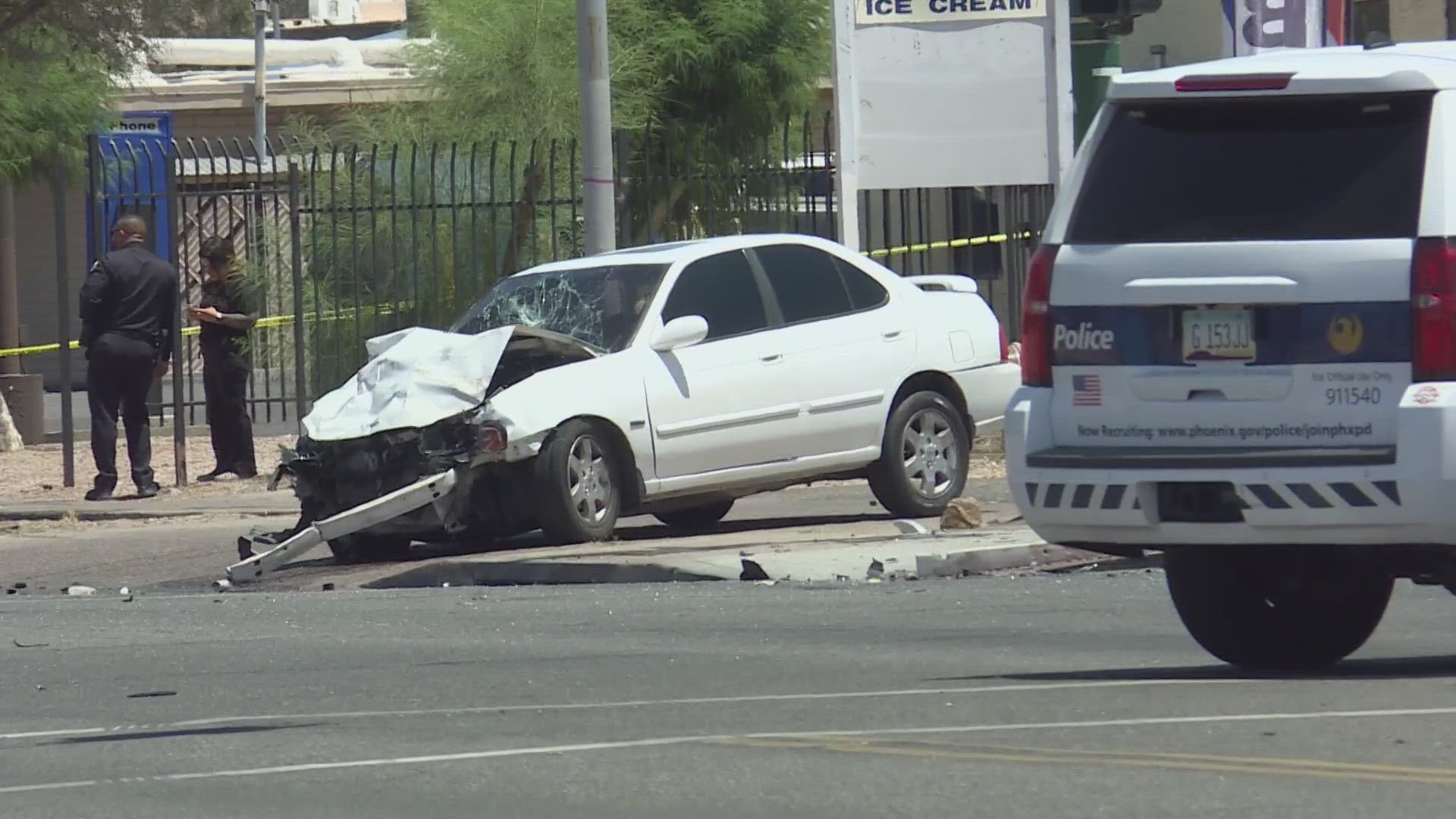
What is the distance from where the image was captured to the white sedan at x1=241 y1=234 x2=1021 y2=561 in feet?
41.2

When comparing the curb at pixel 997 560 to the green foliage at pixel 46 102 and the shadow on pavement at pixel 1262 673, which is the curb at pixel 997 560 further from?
the green foliage at pixel 46 102

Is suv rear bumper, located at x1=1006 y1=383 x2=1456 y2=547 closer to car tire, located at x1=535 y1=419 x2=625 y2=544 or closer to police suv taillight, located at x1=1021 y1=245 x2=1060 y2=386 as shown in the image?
police suv taillight, located at x1=1021 y1=245 x2=1060 y2=386

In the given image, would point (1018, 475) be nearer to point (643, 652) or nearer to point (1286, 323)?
point (1286, 323)

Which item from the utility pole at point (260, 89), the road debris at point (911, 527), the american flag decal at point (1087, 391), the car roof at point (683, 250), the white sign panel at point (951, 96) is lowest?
the road debris at point (911, 527)

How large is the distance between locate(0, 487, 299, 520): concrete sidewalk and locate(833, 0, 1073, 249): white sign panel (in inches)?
170

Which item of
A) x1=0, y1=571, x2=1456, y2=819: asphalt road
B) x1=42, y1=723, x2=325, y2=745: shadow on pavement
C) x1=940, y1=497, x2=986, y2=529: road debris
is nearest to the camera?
x1=0, y1=571, x2=1456, y2=819: asphalt road

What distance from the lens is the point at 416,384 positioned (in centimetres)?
1273

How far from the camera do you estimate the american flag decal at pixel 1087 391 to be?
7.39 m

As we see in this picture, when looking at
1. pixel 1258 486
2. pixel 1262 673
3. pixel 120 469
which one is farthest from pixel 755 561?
pixel 120 469

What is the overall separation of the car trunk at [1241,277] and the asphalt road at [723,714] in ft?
2.74

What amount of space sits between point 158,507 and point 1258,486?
10.9m

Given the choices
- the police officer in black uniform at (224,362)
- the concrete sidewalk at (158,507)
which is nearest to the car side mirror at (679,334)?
the concrete sidewalk at (158,507)

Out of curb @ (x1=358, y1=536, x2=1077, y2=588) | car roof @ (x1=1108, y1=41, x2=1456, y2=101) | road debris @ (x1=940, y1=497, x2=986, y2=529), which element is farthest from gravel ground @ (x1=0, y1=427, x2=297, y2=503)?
car roof @ (x1=1108, y1=41, x2=1456, y2=101)

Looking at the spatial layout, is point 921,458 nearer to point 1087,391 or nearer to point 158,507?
point 158,507
